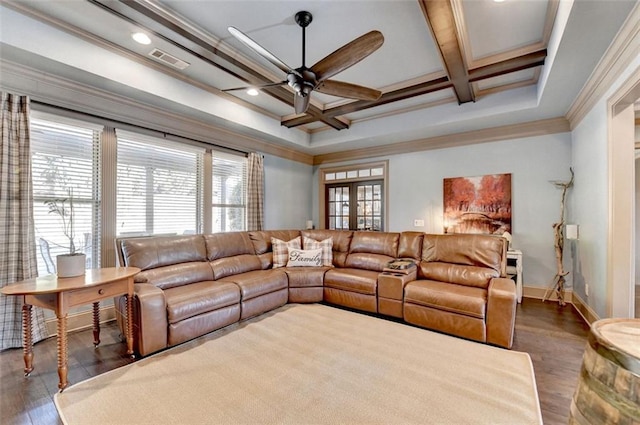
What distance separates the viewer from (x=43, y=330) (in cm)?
279

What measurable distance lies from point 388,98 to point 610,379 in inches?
162

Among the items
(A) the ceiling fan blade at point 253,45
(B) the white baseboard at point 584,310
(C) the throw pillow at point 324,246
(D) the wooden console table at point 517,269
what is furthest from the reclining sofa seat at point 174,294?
(B) the white baseboard at point 584,310

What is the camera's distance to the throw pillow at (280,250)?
4.24 metres

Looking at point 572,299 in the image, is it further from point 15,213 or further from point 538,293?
point 15,213

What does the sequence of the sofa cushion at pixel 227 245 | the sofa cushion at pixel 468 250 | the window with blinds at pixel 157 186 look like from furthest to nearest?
the sofa cushion at pixel 227 245 < the window with blinds at pixel 157 186 < the sofa cushion at pixel 468 250

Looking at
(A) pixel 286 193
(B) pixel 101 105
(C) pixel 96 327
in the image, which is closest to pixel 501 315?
(C) pixel 96 327

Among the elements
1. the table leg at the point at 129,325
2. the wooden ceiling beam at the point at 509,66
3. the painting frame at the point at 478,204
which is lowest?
the table leg at the point at 129,325

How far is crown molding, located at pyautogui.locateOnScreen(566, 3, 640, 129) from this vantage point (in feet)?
6.84

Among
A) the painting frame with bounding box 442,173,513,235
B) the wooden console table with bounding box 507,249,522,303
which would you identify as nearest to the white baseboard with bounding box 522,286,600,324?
the wooden console table with bounding box 507,249,522,303

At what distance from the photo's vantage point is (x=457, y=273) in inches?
132

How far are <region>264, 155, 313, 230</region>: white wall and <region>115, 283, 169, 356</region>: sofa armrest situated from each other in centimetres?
299

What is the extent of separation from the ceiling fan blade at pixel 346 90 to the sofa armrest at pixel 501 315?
2.34 m

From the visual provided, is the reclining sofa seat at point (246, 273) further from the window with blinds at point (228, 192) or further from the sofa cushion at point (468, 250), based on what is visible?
the sofa cushion at point (468, 250)

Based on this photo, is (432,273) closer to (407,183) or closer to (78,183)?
(407,183)
